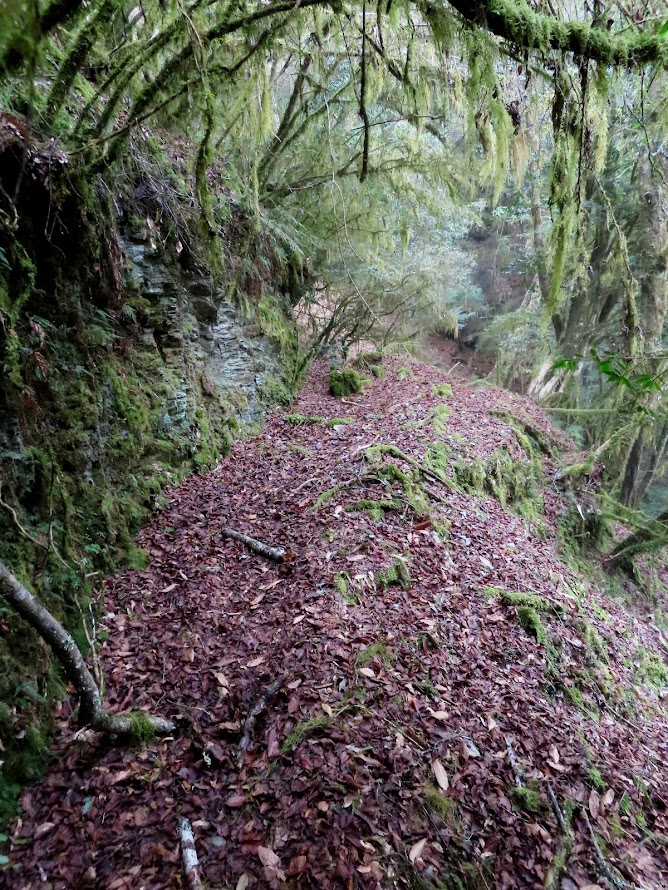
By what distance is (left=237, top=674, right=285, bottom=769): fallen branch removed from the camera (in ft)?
10.1

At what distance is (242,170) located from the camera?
23.9ft

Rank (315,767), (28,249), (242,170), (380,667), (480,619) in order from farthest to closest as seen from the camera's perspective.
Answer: (242,170)
(480,619)
(28,249)
(380,667)
(315,767)

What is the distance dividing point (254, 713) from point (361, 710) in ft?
2.45

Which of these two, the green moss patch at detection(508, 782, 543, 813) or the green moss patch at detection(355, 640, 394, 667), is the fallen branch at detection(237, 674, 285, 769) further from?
the green moss patch at detection(508, 782, 543, 813)

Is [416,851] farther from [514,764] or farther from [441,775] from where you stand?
[514,764]

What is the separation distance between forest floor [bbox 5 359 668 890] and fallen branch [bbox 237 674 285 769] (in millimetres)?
26

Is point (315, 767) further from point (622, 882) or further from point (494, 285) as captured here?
point (494, 285)

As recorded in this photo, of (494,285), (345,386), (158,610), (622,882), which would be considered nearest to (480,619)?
(622,882)

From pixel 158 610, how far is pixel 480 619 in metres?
2.88

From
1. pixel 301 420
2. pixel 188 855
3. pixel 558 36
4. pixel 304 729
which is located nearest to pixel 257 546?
pixel 304 729

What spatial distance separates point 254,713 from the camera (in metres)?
3.25

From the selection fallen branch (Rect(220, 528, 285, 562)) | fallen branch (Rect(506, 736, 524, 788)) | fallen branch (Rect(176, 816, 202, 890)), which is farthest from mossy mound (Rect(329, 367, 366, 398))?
A: fallen branch (Rect(176, 816, 202, 890))

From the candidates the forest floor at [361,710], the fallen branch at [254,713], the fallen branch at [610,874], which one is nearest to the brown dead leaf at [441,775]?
the forest floor at [361,710]

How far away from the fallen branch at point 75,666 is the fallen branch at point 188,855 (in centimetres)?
64
